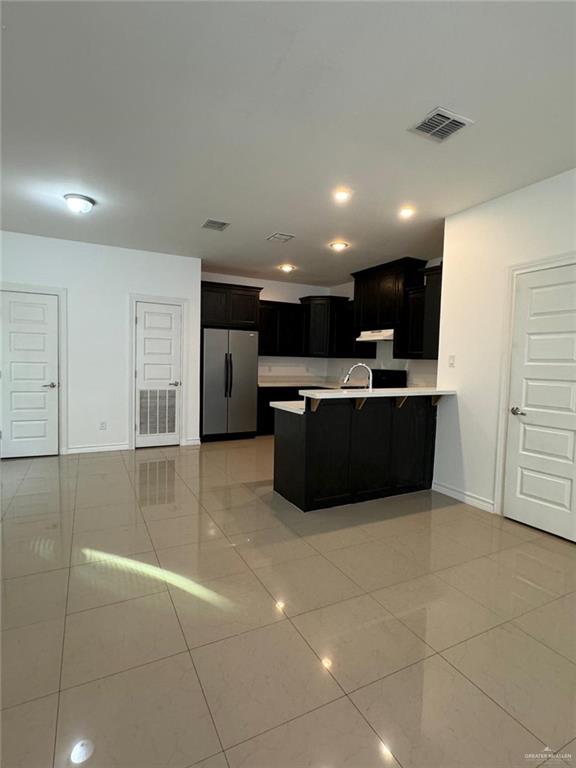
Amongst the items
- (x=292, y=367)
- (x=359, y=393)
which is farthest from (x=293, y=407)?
(x=292, y=367)

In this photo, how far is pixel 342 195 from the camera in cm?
340

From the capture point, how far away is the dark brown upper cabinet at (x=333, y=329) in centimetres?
695

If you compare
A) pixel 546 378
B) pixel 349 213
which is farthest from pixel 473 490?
pixel 349 213

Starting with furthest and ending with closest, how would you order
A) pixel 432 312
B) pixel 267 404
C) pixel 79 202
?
pixel 267 404
pixel 432 312
pixel 79 202

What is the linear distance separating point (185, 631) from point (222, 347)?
15.3ft

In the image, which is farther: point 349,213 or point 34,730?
point 349,213

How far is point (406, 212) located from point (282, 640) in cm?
366

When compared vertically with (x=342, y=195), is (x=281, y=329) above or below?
below

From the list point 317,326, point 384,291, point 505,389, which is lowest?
point 505,389

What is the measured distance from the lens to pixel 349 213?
3830 millimetres

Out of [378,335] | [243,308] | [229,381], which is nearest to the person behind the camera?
[378,335]

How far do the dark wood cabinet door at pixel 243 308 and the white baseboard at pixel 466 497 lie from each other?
3.80 metres

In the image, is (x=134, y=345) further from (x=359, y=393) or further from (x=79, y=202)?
(x=359, y=393)

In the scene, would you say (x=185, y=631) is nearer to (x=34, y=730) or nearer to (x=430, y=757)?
(x=34, y=730)
